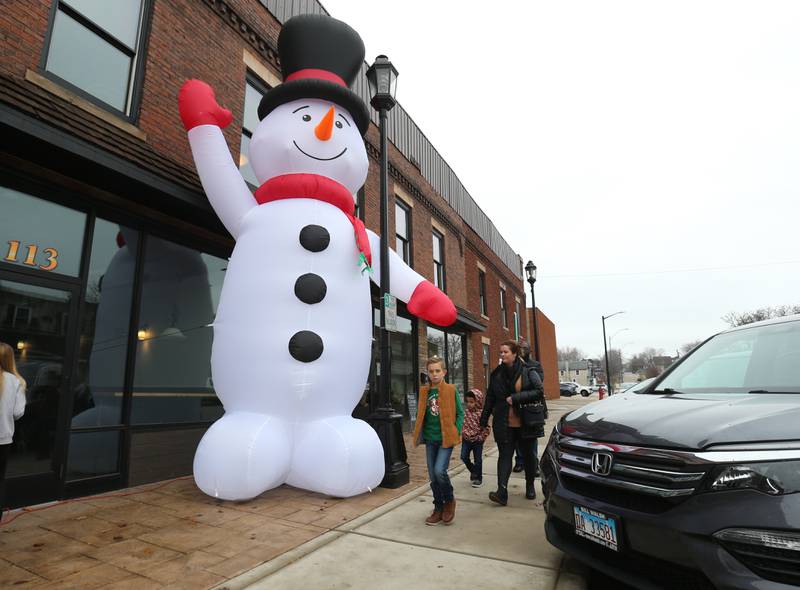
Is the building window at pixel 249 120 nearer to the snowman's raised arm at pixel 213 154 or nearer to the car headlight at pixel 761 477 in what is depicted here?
the snowman's raised arm at pixel 213 154

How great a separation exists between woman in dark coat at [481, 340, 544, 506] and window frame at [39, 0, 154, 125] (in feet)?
17.6

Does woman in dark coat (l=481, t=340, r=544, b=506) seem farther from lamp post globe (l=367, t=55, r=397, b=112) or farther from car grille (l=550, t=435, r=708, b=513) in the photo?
lamp post globe (l=367, t=55, r=397, b=112)

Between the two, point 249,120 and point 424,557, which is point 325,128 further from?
point 424,557

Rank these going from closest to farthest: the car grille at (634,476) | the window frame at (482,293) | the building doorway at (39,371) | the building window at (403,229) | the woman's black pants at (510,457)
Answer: the car grille at (634,476) → the building doorway at (39,371) → the woman's black pants at (510,457) → the building window at (403,229) → the window frame at (482,293)

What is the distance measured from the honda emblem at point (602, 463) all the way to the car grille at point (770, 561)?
63 centimetres

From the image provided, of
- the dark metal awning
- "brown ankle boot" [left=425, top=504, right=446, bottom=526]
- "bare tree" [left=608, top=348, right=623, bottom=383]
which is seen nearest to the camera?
"brown ankle boot" [left=425, top=504, right=446, bottom=526]

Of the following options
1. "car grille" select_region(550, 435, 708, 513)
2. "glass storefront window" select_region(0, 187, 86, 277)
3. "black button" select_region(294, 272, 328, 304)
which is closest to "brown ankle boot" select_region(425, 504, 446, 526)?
"car grille" select_region(550, 435, 708, 513)

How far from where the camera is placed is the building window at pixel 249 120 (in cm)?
739

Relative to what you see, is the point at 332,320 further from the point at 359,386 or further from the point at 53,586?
the point at 53,586

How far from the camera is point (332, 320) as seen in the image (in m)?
5.20

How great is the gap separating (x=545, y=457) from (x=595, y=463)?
0.74 m

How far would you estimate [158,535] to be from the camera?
383cm

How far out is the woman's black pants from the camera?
16.3ft

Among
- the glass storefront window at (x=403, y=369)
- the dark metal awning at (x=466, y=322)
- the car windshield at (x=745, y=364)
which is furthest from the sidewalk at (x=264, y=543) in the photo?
the dark metal awning at (x=466, y=322)
